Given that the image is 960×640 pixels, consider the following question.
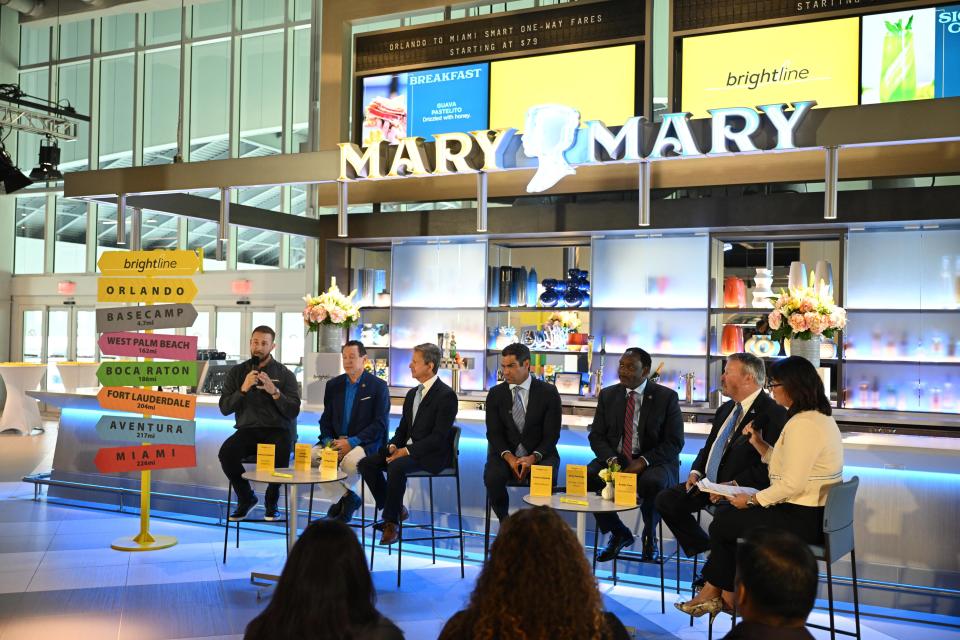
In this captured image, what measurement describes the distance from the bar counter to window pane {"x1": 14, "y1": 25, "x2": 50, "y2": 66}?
10.9 metres

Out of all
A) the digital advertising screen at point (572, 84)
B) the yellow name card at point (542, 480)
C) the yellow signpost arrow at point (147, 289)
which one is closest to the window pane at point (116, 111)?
the digital advertising screen at point (572, 84)

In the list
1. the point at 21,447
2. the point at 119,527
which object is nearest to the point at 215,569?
the point at 119,527

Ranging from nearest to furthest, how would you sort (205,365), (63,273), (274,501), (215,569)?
(215,569) → (274,501) → (205,365) → (63,273)

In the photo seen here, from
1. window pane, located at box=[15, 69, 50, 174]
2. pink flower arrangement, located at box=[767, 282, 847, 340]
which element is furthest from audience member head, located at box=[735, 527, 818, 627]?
window pane, located at box=[15, 69, 50, 174]

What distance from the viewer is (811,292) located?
18.9 ft

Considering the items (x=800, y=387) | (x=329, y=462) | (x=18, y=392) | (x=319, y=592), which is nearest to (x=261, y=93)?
(x=18, y=392)

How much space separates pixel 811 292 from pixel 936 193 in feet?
4.97

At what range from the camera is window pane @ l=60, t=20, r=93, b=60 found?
15.7 meters

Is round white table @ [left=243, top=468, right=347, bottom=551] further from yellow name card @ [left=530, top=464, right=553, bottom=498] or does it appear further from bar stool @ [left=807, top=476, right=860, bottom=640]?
bar stool @ [left=807, top=476, right=860, bottom=640]

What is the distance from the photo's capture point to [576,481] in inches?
175

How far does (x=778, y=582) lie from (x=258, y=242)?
42.8ft

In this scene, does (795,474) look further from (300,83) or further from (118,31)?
(118,31)

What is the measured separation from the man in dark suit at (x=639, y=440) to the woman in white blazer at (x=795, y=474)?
92 centimetres

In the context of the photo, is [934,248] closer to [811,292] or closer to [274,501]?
[811,292]
